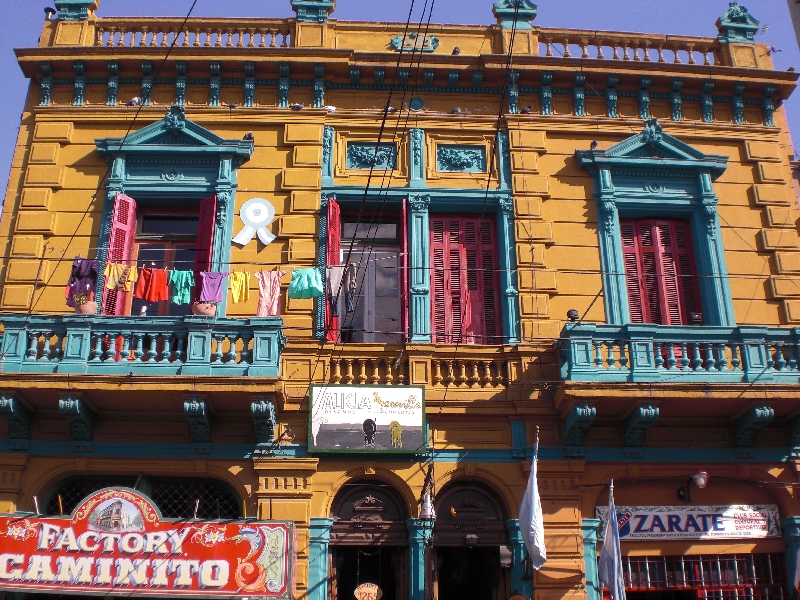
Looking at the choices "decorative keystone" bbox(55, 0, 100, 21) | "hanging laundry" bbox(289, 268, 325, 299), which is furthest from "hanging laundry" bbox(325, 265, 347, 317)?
"decorative keystone" bbox(55, 0, 100, 21)

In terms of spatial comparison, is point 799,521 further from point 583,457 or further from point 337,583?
point 337,583

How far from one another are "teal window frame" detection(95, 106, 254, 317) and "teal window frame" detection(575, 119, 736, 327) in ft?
19.2

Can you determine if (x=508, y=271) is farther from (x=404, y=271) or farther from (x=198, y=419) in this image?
(x=198, y=419)

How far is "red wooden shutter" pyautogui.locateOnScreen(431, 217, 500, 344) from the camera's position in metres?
14.1

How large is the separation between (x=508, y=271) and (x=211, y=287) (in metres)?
4.62

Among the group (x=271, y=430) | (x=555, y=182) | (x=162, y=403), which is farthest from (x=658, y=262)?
(x=162, y=403)

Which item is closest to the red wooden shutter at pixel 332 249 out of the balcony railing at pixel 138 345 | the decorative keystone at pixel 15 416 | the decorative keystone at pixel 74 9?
the balcony railing at pixel 138 345

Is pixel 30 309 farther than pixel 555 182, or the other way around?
pixel 555 182

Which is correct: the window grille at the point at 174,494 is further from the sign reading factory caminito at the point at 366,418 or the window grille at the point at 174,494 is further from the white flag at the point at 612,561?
the white flag at the point at 612,561

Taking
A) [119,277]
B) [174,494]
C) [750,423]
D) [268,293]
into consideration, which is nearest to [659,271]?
[750,423]

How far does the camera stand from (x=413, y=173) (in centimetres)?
1469

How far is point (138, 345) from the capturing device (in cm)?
1253

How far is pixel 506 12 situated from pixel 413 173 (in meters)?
3.80

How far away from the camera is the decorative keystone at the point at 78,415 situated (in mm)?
12078
